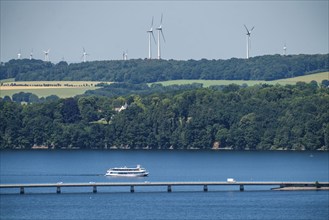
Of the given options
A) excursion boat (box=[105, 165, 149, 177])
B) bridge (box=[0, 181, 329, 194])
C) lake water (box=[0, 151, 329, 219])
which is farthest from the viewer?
excursion boat (box=[105, 165, 149, 177])

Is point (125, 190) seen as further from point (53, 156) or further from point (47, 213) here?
point (53, 156)

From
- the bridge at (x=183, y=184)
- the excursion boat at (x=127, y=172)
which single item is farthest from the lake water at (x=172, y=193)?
the excursion boat at (x=127, y=172)

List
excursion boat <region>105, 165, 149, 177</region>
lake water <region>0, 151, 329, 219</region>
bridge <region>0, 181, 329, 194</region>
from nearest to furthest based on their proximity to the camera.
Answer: lake water <region>0, 151, 329, 219</region> < bridge <region>0, 181, 329, 194</region> < excursion boat <region>105, 165, 149, 177</region>

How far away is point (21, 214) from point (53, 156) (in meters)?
78.5

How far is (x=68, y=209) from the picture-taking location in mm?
122250

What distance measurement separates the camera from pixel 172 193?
5320 inches

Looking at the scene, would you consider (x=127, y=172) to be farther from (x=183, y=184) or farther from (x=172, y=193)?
(x=183, y=184)

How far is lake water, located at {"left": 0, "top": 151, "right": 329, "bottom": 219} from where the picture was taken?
4712 inches

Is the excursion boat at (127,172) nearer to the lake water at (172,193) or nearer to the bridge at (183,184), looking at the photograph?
the lake water at (172,193)

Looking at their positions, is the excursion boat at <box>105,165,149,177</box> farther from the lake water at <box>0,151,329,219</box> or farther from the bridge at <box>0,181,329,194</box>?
the bridge at <box>0,181,329,194</box>

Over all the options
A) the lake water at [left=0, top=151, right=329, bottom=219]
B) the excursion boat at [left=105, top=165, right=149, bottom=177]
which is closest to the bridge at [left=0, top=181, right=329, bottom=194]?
the lake water at [left=0, top=151, right=329, bottom=219]

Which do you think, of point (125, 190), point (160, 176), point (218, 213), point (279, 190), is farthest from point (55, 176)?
point (218, 213)

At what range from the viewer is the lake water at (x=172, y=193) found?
120 m

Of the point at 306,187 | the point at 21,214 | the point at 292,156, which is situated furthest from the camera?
the point at 292,156
